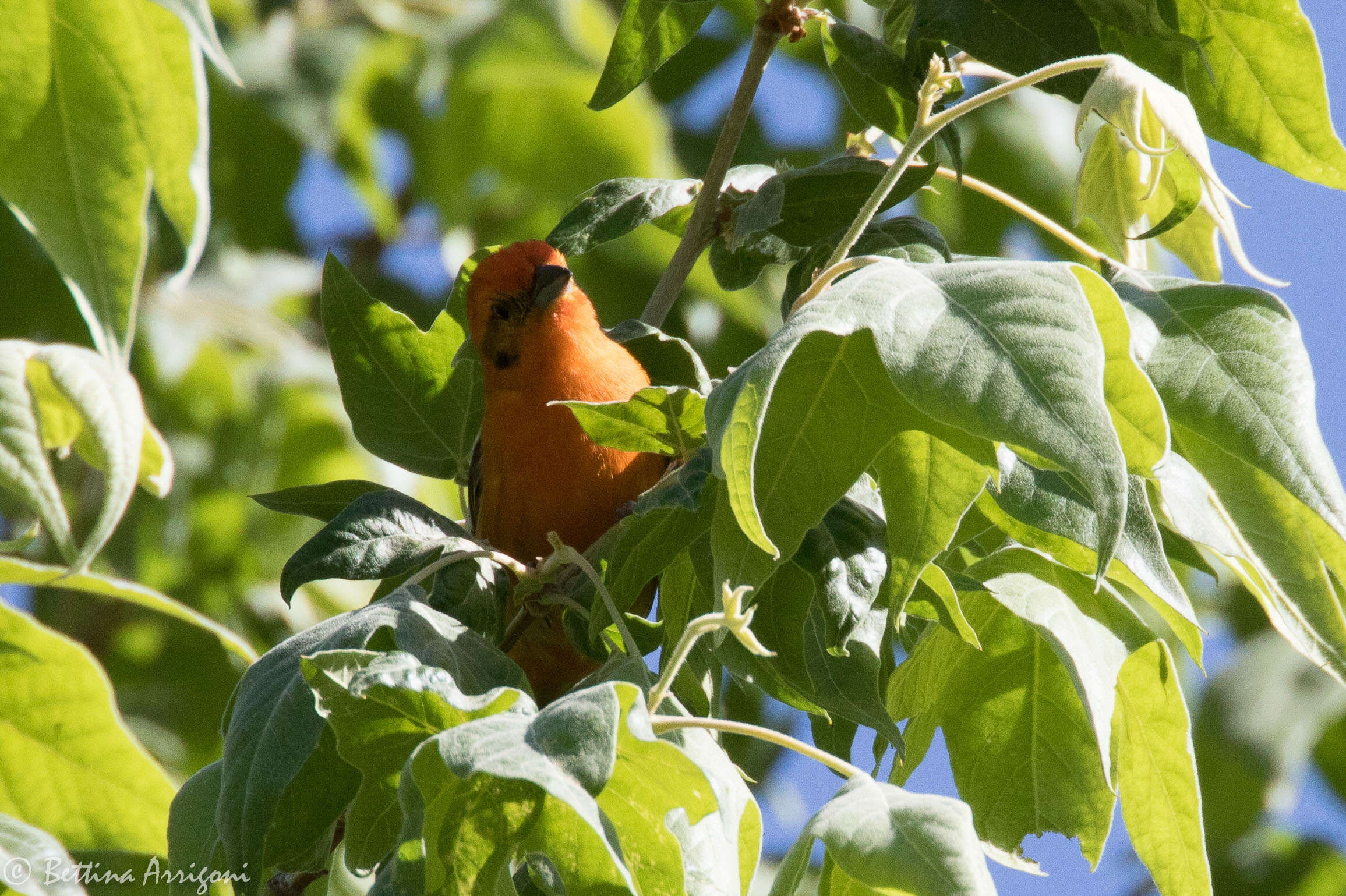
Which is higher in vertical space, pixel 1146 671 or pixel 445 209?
pixel 1146 671

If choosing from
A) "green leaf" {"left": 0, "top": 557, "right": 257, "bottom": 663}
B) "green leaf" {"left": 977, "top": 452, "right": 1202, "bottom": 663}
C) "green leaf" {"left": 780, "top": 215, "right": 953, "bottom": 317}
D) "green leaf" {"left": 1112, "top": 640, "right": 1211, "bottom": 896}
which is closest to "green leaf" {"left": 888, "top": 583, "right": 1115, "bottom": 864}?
"green leaf" {"left": 1112, "top": 640, "right": 1211, "bottom": 896}

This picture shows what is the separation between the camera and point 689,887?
1.07 m

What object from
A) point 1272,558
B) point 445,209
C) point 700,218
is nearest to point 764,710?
point 445,209

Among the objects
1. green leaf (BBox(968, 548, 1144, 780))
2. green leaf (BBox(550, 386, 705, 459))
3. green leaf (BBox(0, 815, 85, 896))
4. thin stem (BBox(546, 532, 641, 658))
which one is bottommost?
green leaf (BBox(0, 815, 85, 896))

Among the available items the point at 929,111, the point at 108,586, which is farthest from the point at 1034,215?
the point at 108,586

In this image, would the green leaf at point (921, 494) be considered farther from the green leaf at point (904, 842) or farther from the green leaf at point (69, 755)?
the green leaf at point (69, 755)

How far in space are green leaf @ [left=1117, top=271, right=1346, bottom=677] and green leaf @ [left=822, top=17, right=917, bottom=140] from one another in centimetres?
48

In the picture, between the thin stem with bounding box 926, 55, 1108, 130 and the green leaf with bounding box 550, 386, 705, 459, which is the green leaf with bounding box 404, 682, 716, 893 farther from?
the thin stem with bounding box 926, 55, 1108, 130

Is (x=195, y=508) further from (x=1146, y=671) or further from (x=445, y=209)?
(x=1146, y=671)

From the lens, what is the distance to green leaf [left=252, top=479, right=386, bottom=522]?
177cm

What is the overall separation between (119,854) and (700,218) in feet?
3.48

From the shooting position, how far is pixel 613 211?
5.95 ft

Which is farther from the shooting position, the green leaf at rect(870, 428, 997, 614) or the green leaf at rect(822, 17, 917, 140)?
the green leaf at rect(822, 17, 917, 140)

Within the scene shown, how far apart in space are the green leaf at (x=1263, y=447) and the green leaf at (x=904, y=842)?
1.13 ft
